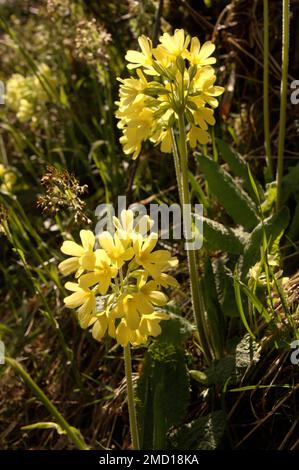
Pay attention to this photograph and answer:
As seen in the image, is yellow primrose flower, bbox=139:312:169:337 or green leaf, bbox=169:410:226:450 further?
green leaf, bbox=169:410:226:450

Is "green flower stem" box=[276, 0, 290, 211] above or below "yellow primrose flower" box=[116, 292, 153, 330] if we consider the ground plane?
above

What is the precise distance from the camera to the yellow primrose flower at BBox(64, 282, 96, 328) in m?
1.37

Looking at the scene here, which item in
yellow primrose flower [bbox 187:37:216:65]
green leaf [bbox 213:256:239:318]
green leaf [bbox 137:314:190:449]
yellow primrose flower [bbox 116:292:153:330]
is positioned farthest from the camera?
green leaf [bbox 213:256:239:318]

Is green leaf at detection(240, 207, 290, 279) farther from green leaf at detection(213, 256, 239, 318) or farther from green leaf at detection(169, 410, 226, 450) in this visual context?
green leaf at detection(169, 410, 226, 450)

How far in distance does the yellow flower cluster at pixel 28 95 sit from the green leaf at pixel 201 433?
1.63 meters

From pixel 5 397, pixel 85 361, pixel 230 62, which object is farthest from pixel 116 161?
pixel 5 397

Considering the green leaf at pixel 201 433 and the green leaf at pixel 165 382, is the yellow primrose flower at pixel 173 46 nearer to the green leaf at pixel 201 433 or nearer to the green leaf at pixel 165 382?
the green leaf at pixel 165 382

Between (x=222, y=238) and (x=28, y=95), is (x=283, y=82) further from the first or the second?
(x=28, y=95)

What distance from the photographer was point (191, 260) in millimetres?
1679

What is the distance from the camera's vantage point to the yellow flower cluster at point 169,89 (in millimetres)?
1552

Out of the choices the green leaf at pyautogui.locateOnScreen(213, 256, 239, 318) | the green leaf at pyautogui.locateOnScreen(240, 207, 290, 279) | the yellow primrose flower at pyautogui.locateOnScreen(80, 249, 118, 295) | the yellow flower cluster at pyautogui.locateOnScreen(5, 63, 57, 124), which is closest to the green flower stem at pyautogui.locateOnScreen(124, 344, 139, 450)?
the yellow primrose flower at pyautogui.locateOnScreen(80, 249, 118, 295)

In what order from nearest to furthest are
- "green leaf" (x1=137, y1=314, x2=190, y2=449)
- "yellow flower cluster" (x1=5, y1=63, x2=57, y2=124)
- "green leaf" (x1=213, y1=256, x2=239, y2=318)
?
1. "green leaf" (x1=137, y1=314, x2=190, y2=449)
2. "green leaf" (x1=213, y1=256, x2=239, y2=318)
3. "yellow flower cluster" (x1=5, y1=63, x2=57, y2=124)

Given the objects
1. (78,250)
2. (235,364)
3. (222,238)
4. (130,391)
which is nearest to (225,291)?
(222,238)

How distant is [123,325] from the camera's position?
1.35 meters
